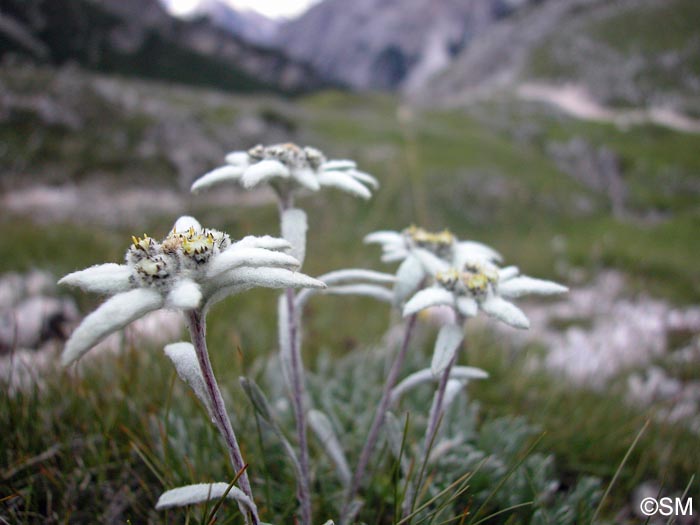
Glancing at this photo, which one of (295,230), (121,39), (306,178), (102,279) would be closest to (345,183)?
(306,178)

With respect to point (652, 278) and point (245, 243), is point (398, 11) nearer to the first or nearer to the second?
point (652, 278)

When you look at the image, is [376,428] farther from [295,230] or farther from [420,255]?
[295,230]

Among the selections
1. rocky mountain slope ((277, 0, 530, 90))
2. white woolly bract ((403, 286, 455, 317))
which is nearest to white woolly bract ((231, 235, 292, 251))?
white woolly bract ((403, 286, 455, 317))

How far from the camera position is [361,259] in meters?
6.73

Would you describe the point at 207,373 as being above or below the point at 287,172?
below

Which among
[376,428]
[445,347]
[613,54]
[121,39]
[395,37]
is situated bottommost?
[376,428]


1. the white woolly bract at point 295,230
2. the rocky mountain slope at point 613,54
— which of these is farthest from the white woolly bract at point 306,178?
the rocky mountain slope at point 613,54

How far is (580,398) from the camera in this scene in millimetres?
→ 3010

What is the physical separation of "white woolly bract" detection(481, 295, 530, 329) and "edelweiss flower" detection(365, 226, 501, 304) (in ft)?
0.88

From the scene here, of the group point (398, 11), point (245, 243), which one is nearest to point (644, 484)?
point (245, 243)

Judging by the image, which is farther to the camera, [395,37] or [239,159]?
[395,37]

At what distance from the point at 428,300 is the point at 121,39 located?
17.5 metres

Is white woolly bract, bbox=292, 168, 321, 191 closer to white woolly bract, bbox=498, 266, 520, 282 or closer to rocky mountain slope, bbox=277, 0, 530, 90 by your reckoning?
white woolly bract, bbox=498, 266, 520, 282

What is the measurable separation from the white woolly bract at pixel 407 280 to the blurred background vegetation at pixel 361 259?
673 mm
